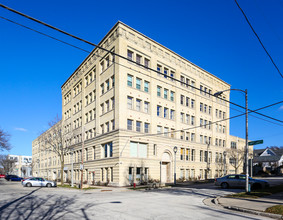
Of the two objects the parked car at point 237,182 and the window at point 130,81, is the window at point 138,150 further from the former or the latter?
the parked car at point 237,182

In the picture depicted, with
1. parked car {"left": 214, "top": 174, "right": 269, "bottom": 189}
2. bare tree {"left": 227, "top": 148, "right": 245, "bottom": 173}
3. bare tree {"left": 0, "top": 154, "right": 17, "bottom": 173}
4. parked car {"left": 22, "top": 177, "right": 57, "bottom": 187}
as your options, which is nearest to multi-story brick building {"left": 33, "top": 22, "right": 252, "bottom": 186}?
bare tree {"left": 227, "top": 148, "right": 245, "bottom": 173}

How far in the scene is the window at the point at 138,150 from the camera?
34.5 metres

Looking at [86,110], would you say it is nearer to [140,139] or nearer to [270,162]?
[140,139]

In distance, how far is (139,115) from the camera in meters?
35.9

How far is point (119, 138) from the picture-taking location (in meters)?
32.8

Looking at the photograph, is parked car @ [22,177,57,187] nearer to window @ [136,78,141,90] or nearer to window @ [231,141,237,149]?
window @ [136,78,141,90]

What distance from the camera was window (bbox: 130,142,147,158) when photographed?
34500 millimetres

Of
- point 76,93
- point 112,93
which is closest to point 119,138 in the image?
point 112,93

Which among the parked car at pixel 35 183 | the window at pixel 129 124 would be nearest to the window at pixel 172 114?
the window at pixel 129 124

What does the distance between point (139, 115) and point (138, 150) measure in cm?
510

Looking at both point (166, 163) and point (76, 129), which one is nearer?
point (166, 163)

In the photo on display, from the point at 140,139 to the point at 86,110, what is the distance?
15048 mm

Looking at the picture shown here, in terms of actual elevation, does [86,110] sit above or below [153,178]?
above

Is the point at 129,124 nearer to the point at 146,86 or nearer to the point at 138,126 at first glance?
the point at 138,126
